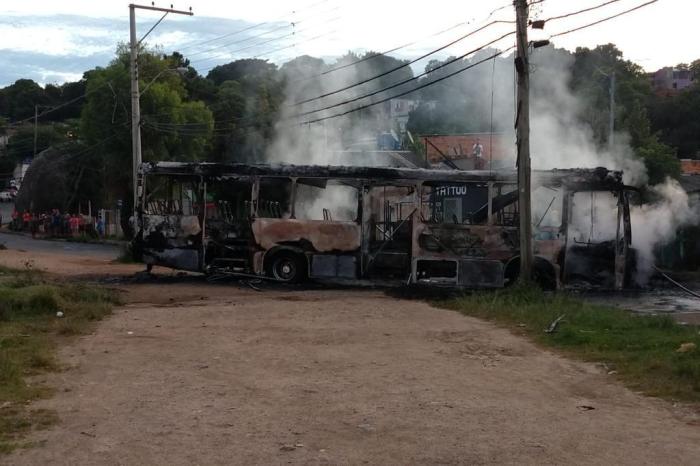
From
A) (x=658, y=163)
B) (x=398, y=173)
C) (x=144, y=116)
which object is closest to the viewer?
(x=398, y=173)

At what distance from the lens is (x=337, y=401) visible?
624 cm

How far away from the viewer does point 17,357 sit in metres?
7.62

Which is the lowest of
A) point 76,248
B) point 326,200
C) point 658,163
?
point 76,248

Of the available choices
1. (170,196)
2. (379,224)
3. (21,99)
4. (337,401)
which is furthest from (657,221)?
(21,99)

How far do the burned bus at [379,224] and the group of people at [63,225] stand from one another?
79.9ft

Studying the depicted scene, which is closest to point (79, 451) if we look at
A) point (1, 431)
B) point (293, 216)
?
point (1, 431)

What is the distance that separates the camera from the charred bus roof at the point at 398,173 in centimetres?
1481

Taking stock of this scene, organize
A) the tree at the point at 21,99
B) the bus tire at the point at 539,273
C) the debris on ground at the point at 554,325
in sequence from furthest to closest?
the tree at the point at 21,99, the bus tire at the point at 539,273, the debris on ground at the point at 554,325

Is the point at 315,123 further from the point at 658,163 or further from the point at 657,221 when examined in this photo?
the point at 657,221

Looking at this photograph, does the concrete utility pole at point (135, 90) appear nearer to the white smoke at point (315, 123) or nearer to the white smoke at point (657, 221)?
the white smoke at point (315, 123)

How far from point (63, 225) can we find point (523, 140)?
32497 mm

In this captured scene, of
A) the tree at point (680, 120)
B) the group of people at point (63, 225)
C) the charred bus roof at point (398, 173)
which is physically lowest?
the group of people at point (63, 225)

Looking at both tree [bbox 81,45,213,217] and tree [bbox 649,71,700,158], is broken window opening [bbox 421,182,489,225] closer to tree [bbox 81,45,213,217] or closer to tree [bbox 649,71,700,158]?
tree [bbox 81,45,213,217]

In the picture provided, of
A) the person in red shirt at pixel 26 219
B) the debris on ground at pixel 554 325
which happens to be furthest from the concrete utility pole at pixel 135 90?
the person in red shirt at pixel 26 219
